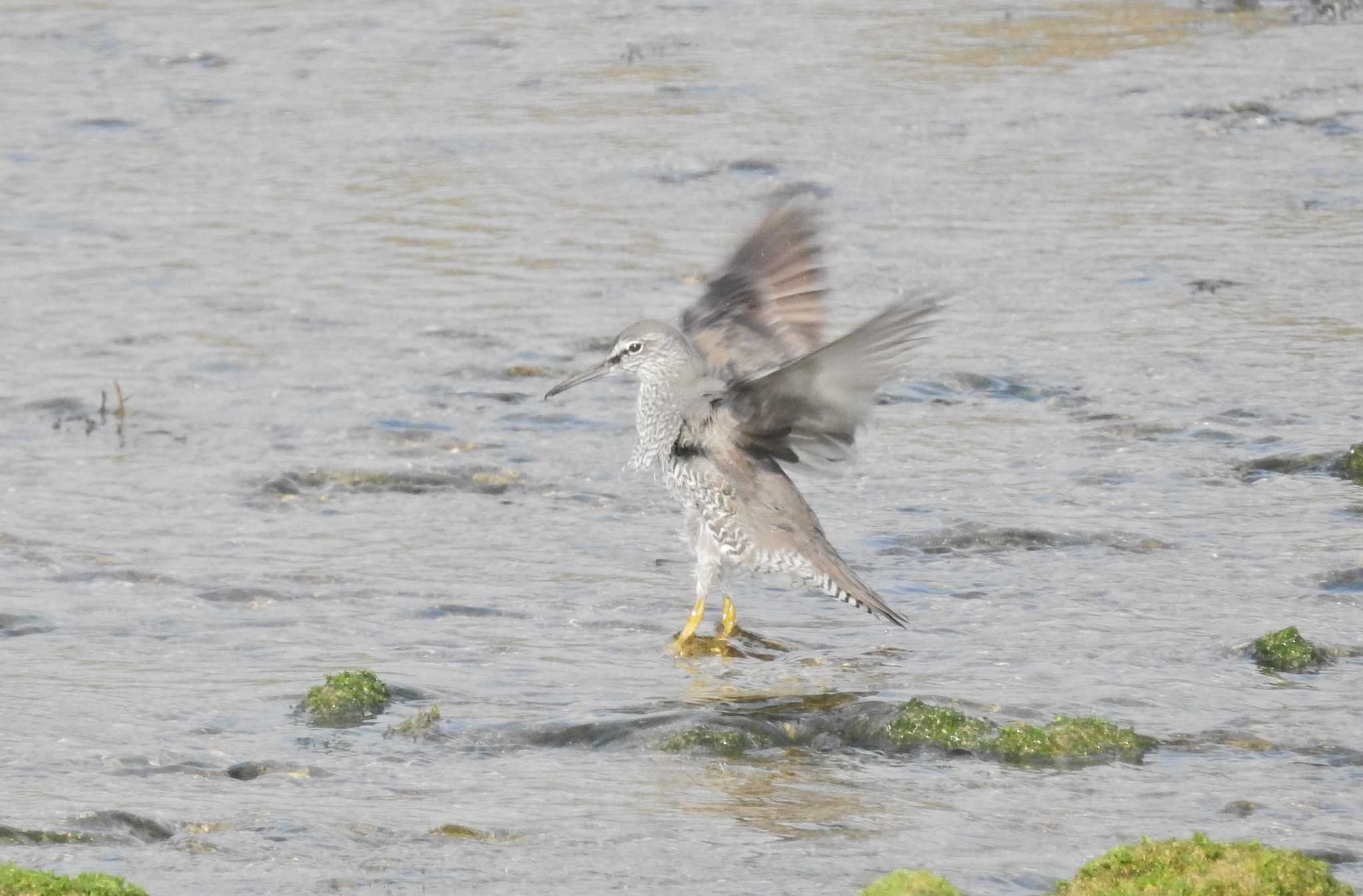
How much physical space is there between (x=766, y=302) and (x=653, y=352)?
0.72 m

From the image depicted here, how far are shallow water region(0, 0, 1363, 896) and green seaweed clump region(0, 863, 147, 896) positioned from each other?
67 cm

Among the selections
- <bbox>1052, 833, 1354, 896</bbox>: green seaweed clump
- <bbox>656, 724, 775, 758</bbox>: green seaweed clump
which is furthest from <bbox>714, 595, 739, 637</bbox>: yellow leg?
<bbox>1052, 833, 1354, 896</bbox>: green seaweed clump

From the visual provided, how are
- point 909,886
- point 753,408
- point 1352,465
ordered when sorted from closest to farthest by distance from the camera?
point 909,886, point 753,408, point 1352,465

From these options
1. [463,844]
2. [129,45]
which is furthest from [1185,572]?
[129,45]

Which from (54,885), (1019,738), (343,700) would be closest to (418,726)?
(343,700)

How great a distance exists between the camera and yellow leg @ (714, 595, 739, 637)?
8.33 metres

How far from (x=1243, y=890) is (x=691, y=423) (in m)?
3.62

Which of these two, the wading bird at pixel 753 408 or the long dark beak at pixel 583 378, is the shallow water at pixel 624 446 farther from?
the long dark beak at pixel 583 378

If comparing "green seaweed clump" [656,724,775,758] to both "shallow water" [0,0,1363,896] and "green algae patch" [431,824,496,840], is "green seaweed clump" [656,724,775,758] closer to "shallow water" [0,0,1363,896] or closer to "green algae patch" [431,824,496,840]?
"shallow water" [0,0,1363,896]

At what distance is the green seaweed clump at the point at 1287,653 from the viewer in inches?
297

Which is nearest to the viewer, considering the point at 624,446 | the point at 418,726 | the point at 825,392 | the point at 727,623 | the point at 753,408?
the point at 418,726

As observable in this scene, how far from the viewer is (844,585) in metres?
7.98

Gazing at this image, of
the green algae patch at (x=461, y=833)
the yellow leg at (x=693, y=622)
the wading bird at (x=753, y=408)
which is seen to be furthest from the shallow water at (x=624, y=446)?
the wading bird at (x=753, y=408)

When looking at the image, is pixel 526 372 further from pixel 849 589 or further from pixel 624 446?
pixel 849 589
